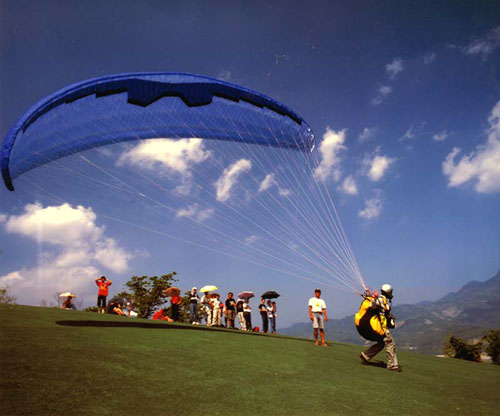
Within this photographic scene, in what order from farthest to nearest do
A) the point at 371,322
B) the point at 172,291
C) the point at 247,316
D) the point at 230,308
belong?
the point at 247,316 → the point at 230,308 → the point at 172,291 → the point at 371,322

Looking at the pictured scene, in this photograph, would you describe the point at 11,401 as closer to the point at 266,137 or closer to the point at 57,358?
the point at 57,358

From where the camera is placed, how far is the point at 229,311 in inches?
584

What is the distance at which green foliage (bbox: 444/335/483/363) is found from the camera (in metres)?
17.0

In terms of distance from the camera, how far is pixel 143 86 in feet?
26.1

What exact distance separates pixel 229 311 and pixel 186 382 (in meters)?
11.1

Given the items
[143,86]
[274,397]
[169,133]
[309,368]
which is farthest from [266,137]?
[274,397]

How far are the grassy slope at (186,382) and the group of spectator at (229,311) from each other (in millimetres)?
7660

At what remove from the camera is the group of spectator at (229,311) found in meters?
14.3

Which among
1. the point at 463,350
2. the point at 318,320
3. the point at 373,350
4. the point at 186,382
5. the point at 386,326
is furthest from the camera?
the point at 463,350

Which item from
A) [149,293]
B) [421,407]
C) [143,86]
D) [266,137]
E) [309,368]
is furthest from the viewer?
[149,293]

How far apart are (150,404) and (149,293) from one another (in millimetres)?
28442

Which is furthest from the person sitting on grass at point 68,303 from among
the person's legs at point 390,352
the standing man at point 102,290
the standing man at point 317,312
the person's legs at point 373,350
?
the person's legs at point 390,352

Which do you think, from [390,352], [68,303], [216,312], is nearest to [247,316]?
[216,312]

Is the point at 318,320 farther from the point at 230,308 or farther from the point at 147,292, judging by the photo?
the point at 147,292
